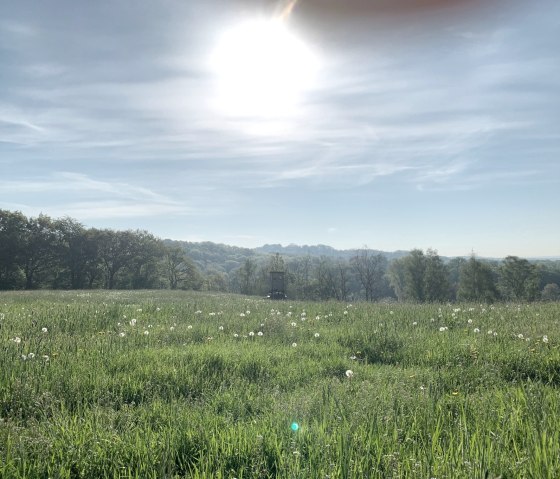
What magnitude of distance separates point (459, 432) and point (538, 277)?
91.9m

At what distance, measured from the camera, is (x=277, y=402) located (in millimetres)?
4363

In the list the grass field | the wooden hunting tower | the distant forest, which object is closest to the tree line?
the distant forest

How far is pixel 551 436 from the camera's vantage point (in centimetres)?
307

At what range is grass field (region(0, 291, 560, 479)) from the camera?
2.93 metres

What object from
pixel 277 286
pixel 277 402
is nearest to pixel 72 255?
pixel 277 286

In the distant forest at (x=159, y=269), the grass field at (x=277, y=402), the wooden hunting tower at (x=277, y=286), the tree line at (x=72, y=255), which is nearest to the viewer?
the grass field at (x=277, y=402)

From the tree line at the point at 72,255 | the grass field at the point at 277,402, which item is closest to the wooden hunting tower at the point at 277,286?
the grass field at the point at 277,402

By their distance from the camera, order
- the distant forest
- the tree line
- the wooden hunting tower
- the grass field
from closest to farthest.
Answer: the grass field, the wooden hunting tower, the tree line, the distant forest

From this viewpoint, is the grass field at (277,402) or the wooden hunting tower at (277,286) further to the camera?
the wooden hunting tower at (277,286)

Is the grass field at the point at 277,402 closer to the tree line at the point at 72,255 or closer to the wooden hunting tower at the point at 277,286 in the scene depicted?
the wooden hunting tower at the point at 277,286

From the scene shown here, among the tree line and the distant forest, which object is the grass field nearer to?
the distant forest

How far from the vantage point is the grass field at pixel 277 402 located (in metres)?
2.93

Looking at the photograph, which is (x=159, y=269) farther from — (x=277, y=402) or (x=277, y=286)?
(x=277, y=402)

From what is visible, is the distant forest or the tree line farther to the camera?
the distant forest
